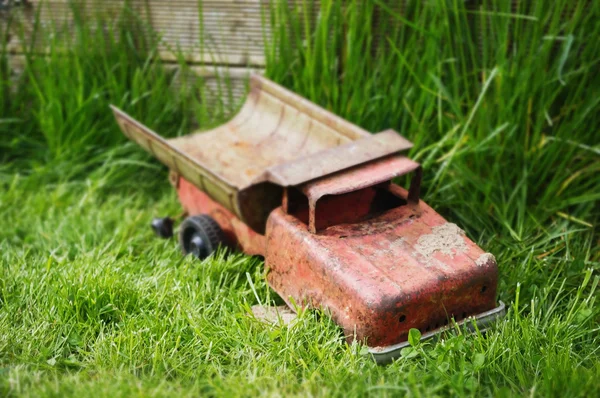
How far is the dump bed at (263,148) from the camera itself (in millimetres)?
3631

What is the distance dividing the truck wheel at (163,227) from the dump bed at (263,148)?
1.11 feet

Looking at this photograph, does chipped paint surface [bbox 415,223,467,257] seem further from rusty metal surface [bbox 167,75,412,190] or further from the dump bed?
rusty metal surface [bbox 167,75,412,190]

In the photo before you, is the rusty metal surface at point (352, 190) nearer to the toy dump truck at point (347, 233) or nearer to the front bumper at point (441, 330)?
the toy dump truck at point (347, 233)

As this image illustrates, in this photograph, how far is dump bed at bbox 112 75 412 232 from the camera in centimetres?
363

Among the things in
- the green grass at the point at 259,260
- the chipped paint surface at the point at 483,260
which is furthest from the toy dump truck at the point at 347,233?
the green grass at the point at 259,260

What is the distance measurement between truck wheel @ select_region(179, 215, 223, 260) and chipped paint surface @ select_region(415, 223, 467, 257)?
119 cm

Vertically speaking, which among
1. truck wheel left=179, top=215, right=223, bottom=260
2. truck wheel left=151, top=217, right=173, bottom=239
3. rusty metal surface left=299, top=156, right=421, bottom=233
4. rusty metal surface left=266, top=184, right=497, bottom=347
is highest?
rusty metal surface left=299, top=156, right=421, bottom=233

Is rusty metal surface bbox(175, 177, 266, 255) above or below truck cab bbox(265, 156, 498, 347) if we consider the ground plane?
below

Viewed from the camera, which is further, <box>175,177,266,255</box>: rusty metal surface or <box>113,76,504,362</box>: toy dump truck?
<box>175,177,266,255</box>: rusty metal surface

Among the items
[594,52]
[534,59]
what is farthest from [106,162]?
[594,52]

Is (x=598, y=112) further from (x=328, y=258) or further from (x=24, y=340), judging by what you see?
(x=24, y=340)

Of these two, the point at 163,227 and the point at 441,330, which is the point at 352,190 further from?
the point at 163,227

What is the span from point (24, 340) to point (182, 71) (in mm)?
2568

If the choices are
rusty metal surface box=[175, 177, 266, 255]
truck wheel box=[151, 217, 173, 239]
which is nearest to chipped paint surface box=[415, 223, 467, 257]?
rusty metal surface box=[175, 177, 266, 255]
